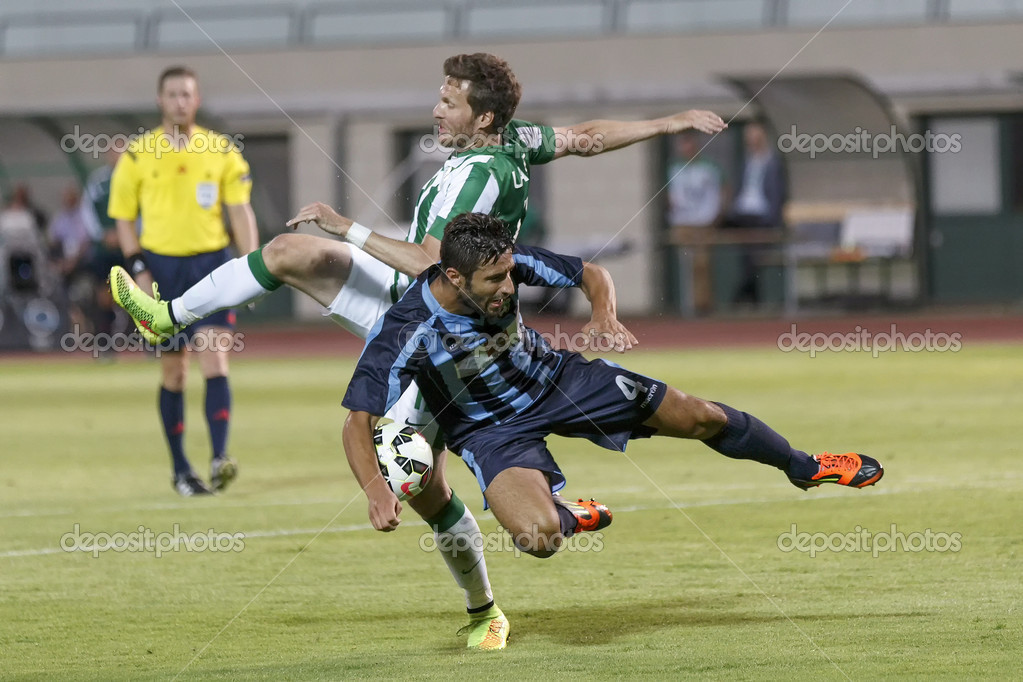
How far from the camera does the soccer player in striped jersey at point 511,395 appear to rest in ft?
18.6

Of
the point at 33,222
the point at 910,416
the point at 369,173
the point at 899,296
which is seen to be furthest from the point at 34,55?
the point at 910,416

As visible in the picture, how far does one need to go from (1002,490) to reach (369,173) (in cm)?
2285

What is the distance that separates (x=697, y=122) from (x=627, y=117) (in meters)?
21.2

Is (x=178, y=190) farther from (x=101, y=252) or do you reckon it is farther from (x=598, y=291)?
(x=101, y=252)

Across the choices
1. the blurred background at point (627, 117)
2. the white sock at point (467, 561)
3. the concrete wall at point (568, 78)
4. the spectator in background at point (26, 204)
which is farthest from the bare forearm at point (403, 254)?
the concrete wall at point (568, 78)

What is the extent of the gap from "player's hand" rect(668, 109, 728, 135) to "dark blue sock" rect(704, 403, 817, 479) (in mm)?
1338

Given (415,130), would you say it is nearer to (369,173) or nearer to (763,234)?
(369,173)

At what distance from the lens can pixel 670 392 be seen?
614cm

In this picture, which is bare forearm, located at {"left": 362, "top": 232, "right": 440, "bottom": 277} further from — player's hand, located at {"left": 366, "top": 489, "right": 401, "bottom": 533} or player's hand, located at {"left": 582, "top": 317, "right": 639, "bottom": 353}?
player's hand, located at {"left": 366, "top": 489, "right": 401, "bottom": 533}

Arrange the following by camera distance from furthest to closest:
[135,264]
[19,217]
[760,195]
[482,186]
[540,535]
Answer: [760,195] → [19,217] → [135,264] → [482,186] → [540,535]

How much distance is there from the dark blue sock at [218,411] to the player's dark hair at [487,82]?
3.83 meters

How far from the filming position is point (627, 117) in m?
27.9

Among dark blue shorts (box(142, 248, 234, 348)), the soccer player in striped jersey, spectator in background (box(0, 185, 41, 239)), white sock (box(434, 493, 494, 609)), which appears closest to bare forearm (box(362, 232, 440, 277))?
the soccer player in striped jersey

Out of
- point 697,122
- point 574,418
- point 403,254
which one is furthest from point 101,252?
point 574,418
